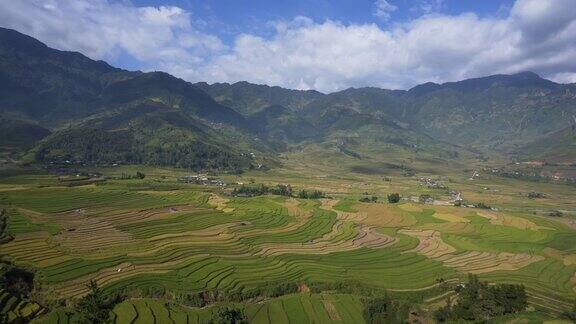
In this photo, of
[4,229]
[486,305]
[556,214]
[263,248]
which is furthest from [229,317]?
[556,214]

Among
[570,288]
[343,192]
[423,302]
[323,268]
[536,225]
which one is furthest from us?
[343,192]

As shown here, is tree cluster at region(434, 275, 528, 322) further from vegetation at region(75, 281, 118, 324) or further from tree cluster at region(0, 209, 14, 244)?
tree cluster at region(0, 209, 14, 244)

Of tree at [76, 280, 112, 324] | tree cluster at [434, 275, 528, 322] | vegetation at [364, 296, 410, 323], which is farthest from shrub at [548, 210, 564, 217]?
tree at [76, 280, 112, 324]

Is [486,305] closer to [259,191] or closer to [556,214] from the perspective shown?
[556,214]

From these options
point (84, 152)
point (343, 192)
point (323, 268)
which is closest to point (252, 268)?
point (323, 268)

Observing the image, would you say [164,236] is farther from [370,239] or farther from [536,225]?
[536,225]
